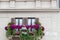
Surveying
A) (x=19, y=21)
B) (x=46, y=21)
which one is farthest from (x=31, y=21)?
(x=46, y=21)

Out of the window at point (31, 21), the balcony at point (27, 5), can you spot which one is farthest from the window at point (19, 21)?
the balcony at point (27, 5)

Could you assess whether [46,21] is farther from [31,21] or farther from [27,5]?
[27,5]

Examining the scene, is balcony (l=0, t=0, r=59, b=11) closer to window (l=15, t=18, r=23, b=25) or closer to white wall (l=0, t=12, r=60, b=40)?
white wall (l=0, t=12, r=60, b=40)

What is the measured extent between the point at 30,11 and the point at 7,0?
4.67 feet

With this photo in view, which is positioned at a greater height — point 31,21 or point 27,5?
point 27,5

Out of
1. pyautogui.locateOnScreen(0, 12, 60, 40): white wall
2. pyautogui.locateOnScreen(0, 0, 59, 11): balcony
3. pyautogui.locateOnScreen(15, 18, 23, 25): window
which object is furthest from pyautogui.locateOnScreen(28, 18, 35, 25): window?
pyautogui.locateOnScreen(0, 0, 59, 11): balcony

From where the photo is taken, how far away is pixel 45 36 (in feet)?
48.4

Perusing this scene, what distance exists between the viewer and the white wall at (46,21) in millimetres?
14766

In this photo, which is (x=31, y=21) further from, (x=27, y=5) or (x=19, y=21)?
(x=27, y=5)

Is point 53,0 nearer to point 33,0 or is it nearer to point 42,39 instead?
point 33,0

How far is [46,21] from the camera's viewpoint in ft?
48.7

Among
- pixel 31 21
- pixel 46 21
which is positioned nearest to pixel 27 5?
pixel 31 21

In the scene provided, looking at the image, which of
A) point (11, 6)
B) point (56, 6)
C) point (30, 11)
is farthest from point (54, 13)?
point (11, 6)

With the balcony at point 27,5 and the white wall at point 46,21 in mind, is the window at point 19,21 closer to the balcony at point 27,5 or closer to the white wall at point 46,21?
the white wall at point 46,21
